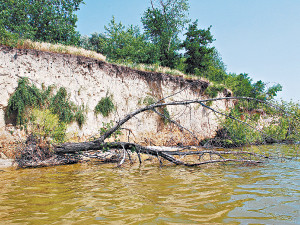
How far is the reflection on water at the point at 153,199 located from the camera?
2354 millimetres

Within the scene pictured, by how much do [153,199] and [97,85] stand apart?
9336 mm

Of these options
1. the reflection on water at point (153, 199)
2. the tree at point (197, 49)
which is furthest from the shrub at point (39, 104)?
the tree at point (197, 49)

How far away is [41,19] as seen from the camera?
915 inches

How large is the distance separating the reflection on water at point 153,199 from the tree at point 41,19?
855 inches

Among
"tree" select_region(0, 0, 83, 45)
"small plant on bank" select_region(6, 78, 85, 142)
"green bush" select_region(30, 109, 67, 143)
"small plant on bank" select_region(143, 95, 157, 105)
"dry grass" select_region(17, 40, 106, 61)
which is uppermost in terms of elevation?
→ "tree" select_region(0, 0, 83, 45)

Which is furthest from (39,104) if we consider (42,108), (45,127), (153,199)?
(153,199)

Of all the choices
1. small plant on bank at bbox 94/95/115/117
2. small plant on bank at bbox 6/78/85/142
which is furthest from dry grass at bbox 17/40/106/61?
small plant on bank at bbox 94/95/115/117

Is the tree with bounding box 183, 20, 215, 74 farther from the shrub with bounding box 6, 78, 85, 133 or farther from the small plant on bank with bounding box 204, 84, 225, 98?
the shrub with bounding box 6, 78, 85, 133

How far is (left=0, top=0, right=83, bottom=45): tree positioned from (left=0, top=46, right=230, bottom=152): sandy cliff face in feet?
43.8

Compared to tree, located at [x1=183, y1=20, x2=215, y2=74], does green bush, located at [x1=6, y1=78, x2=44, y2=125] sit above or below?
below

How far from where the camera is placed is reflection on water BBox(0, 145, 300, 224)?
A: 7.72 ft

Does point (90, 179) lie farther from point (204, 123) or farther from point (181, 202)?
point (204, 123)

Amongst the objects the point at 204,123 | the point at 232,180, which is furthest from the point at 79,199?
the point at 204,123

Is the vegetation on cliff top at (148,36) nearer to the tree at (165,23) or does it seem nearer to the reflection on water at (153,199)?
the tree at (165,23)
